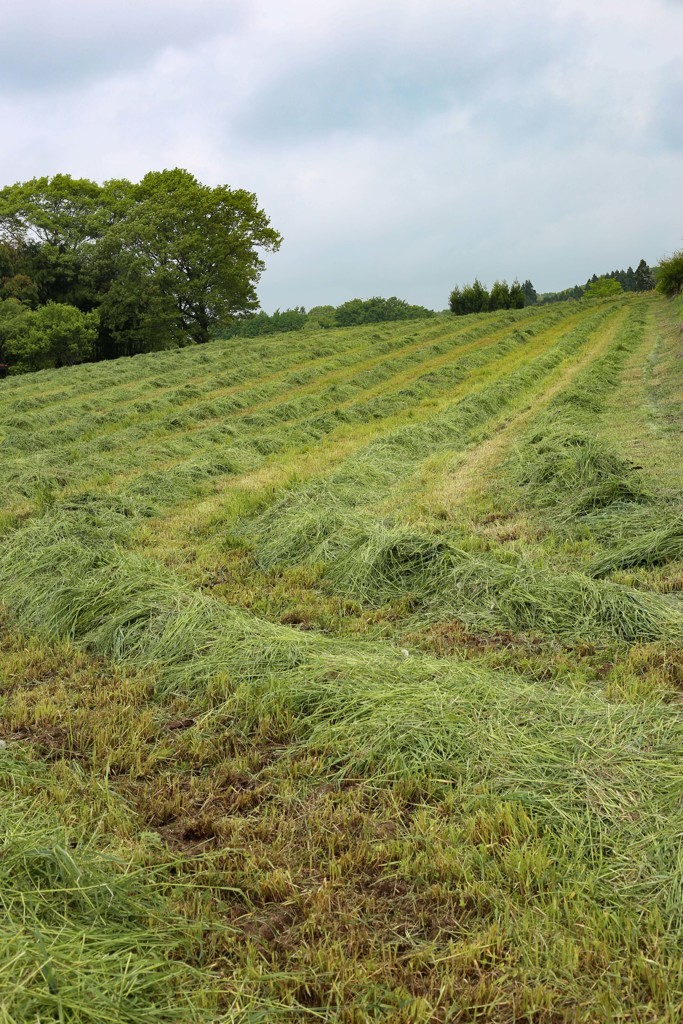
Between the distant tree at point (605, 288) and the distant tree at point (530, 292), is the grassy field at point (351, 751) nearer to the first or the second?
the distant tree at point (605, 288)

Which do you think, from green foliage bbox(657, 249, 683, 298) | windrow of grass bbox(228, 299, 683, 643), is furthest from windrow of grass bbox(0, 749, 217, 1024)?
green foliage bbox(657, 249, 683, 298)

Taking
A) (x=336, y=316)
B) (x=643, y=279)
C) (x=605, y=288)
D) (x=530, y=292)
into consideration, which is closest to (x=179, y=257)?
(x=336, y=316)

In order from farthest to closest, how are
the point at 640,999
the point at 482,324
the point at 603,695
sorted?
the point at 482,324, the point at 603,695, the point at 640,999

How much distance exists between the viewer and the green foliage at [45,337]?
30.7 m

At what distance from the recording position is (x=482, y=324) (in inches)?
1384

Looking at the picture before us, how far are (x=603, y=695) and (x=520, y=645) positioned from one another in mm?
799

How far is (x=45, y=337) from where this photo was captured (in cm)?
3086

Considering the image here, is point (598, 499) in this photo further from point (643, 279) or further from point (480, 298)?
point (643, 279)

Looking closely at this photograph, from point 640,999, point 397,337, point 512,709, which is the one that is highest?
point 397,337

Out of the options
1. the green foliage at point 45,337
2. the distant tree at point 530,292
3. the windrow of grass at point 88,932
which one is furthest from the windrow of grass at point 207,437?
the distant tree at point 530,292

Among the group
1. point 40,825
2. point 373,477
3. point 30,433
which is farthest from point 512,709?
point 30,433

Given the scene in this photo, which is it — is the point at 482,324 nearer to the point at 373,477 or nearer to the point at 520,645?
the point at 373,477

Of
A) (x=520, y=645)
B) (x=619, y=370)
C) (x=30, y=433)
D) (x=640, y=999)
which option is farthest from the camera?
(x=619, y=370)

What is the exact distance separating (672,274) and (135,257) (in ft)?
106
